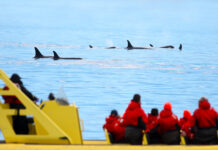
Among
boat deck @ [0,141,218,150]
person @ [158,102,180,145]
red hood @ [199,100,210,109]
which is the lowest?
boat deck @ [0,141,218,150]

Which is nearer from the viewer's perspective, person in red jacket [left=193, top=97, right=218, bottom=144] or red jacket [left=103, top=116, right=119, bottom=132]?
person in red jacket [left=193, top=97, right=218, bottom=144]

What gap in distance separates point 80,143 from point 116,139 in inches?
46.7

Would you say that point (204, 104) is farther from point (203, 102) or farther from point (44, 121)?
point (44, 121)

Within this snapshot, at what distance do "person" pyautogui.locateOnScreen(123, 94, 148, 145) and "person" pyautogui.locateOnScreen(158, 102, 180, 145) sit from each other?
1.49 ft

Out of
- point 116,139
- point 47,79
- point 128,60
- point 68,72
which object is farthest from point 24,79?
point 116,139

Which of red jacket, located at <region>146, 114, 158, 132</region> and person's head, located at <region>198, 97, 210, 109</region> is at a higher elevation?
person's head, located at <region>198, 97, 210, 109</region>

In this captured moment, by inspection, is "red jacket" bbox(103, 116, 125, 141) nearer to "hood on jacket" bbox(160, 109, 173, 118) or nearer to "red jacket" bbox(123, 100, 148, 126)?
"red jacket" bbox(123, 100, 148, 126)

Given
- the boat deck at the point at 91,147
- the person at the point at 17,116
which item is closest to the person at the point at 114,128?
the boat deck at the point at 91,147

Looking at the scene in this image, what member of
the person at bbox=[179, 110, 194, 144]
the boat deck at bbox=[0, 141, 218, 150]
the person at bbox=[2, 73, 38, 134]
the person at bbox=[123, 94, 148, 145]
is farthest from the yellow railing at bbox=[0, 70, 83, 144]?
the person at bbox=[179, 110, 194, 144]

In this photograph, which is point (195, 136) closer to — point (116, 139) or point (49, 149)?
point (116, 139)

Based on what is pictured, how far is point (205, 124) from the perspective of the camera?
16625 mm

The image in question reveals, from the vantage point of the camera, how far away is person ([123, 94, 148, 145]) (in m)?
16.6

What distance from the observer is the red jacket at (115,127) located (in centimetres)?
1731

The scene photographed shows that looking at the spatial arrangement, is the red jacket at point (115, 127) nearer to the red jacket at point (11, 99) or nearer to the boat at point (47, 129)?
the boat at point (47, 129)
